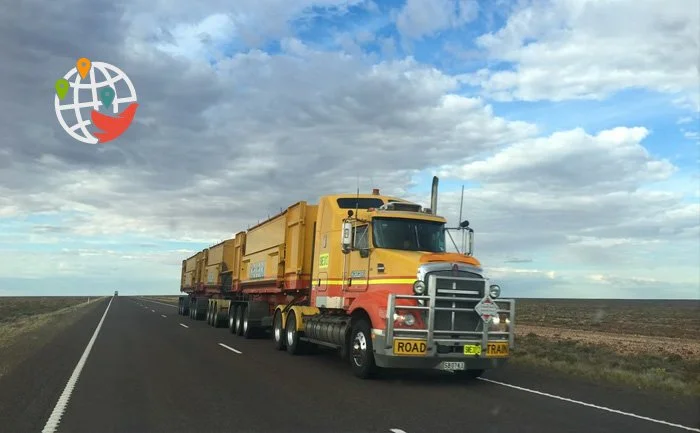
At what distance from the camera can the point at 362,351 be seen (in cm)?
1186

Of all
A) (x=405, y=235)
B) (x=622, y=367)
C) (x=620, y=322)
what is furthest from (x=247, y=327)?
(x=620, y=322)

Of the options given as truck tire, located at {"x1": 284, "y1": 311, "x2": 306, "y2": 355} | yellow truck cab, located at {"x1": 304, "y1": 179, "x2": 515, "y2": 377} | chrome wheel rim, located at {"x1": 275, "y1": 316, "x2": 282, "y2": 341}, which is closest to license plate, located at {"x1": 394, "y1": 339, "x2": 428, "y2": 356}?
yellow truck cab, located at {"x1": 304, "y1": 179, "x2": 515, "y2": 377}

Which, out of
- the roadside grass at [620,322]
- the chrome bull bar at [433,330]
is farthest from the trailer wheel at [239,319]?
the roadside grass at [620,322]

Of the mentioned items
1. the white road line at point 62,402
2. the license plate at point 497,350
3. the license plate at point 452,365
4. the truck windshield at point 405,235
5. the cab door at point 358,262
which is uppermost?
the truck windshield at point 405,235

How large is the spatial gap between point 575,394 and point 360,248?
16.5 ft

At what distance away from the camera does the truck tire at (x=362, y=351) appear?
1156cm

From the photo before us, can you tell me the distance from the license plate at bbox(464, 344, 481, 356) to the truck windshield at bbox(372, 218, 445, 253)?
2.28 m

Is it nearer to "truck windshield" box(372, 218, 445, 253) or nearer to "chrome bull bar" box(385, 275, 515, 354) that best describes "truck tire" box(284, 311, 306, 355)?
"truck windshield" box(372, 218, 445, 253)

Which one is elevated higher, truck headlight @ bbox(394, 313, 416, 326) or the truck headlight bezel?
the truck headlight bezel

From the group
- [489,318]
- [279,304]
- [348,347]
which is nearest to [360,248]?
[348,347]

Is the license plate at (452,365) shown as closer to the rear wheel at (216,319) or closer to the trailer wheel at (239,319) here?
the trailer wheel at (239,319)

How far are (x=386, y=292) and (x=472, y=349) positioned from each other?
191 centimetres

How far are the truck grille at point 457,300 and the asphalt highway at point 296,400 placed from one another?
3.61 feet

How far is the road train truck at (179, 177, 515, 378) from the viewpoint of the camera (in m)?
11.1
